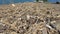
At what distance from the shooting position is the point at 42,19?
4430mm

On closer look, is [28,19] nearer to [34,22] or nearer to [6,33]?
[34,22]

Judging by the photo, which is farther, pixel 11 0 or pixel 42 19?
pixel 11 0

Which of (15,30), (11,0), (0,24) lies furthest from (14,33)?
(11,0)

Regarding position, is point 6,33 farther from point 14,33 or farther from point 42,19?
point 42,19

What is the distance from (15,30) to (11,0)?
372cm

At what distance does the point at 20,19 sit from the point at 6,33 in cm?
72

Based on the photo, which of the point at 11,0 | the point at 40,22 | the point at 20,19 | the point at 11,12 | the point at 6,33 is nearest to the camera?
the point at 6,33

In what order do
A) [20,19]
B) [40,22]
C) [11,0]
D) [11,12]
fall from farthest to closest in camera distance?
[11,0] → [11,12] → [20,19] → [40,22]

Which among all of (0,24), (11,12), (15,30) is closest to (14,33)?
(15,30)

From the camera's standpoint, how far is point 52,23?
4.27 m

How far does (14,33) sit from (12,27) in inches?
9.9

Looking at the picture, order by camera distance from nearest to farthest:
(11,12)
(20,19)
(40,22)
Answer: (40,22)
(20,19)
(11,12)

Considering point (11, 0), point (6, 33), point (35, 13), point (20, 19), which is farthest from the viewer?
point (11, 0)

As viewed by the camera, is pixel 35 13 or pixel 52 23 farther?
pixel 35 13
